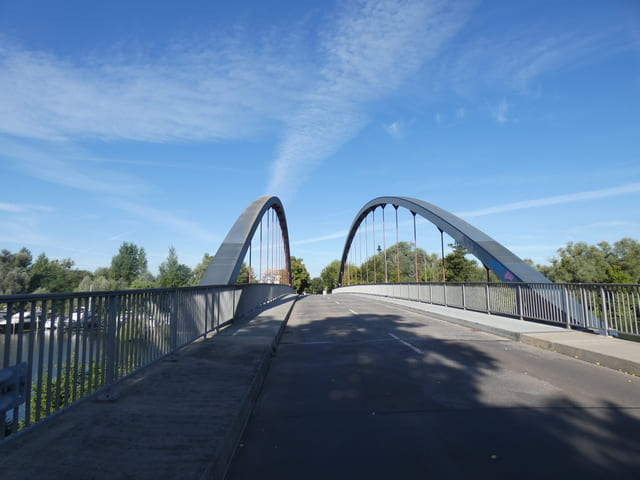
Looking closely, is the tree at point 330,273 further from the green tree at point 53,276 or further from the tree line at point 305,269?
the green tree at point 53,276

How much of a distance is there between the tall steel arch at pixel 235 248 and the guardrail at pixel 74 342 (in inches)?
228

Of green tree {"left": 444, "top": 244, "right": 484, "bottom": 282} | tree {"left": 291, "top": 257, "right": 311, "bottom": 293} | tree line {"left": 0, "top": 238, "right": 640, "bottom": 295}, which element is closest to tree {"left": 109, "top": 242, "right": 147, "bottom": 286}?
tree line {"left": 0, "top": 238, "right": 640, "bottom": 295}

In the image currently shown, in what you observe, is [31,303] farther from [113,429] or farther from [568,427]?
[568,427]

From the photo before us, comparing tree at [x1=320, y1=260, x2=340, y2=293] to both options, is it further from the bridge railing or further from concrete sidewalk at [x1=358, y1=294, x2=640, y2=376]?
concrete sidewalk at [x1=358, y1=294, x2=640, y2=376]

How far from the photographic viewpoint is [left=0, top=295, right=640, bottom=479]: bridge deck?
9.05 feet

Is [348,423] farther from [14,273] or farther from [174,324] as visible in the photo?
[14,273]

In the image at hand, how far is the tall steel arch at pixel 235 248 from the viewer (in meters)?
12.1

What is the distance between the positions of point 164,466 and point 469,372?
4.67 m

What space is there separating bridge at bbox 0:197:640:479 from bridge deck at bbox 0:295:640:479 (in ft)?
0.07

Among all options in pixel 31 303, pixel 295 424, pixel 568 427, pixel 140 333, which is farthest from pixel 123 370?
pixel 568 427

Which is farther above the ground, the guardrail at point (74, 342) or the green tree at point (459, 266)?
the green tree at point (459, 266)

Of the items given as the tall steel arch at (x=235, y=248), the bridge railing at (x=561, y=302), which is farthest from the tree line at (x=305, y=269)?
the bridge railing at (x=561, y=302)

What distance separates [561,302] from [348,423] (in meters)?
8.61

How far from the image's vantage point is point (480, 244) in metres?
17.2
